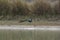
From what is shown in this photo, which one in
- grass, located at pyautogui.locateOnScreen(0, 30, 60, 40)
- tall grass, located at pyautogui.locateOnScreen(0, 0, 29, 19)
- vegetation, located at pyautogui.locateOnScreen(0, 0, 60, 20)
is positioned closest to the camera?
grass, located at pyautogui.locateOnScreen(0, 30, 60, 40)

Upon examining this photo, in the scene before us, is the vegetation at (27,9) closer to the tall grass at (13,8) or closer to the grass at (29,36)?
the tall grass at (13,8)

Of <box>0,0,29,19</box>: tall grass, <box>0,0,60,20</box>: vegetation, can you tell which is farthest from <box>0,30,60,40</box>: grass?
<box>0,0,29,19</box>: tall grass

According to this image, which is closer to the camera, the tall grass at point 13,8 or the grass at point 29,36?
the grass at point 29,36

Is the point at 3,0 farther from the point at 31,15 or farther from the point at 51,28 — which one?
the point at 51,28

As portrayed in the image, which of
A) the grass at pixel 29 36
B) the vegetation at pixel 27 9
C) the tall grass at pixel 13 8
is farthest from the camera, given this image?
the tall grass at pixel 13 8

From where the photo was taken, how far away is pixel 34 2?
18375 millimetres

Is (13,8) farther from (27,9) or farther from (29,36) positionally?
(29,36)

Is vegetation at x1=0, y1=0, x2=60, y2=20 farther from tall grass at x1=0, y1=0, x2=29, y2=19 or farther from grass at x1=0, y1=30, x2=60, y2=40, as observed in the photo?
grass at x1=0, y1=30, x2=60, y2=40


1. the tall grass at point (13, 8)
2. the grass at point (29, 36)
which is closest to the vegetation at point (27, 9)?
the tall grass at point (13, 8)

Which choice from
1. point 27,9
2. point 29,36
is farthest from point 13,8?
point 29,36

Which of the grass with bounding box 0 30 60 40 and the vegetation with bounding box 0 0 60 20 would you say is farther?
the vegetation with bounding box 0 0 60 20

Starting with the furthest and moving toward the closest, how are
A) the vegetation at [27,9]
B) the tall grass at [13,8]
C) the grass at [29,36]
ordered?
the tall grass at [13,8] → the vegetation at [27,9] → the grass at [29,36]

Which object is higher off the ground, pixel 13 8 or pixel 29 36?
pixel 13 8

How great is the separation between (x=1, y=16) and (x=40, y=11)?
2.66 m
